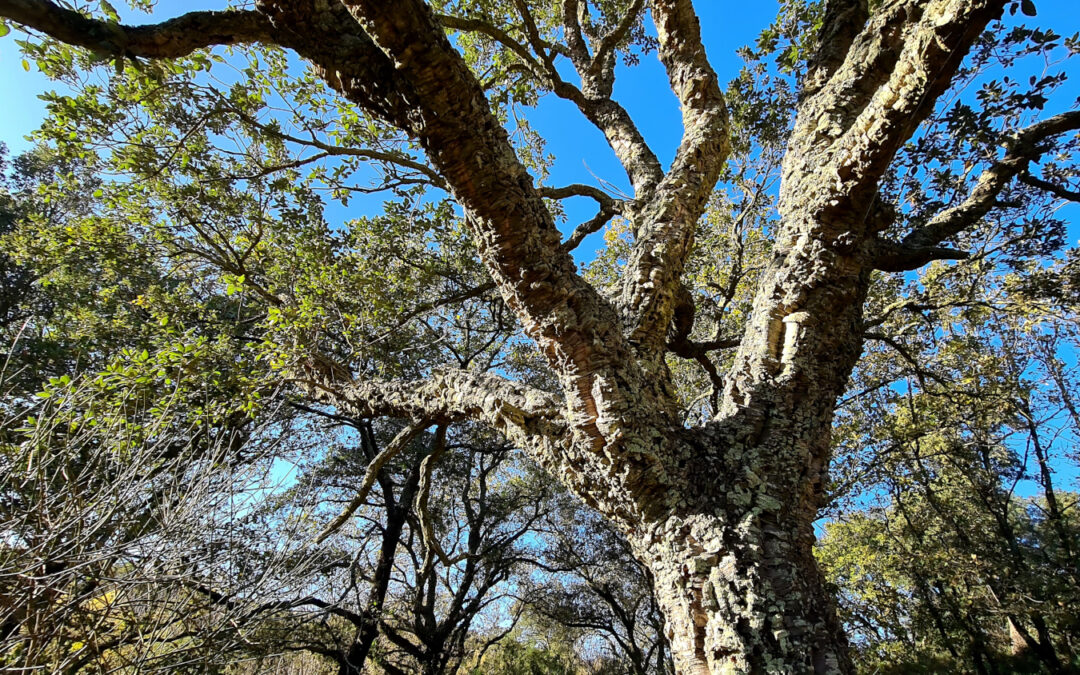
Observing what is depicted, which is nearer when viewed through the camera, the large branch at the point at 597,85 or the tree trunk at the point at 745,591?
the tree trunk at the point at 745,591

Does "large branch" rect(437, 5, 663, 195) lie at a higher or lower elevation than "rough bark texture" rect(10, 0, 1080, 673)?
higher

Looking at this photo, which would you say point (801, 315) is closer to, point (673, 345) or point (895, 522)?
point (673, 345)

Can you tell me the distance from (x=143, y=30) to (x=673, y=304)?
8.75 ft

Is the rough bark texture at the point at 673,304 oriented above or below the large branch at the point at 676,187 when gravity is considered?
below

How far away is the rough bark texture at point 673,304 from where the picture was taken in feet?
5.64

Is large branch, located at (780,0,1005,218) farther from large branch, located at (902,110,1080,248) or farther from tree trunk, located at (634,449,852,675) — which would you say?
tree trunk, located at (634,449,852,675)

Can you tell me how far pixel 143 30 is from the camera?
5.64 feet

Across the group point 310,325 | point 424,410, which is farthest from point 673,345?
point 310,325

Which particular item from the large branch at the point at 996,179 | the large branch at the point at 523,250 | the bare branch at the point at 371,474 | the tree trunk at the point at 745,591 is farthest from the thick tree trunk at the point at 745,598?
the large branch at the point at 996,179

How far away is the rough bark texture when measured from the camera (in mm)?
1720

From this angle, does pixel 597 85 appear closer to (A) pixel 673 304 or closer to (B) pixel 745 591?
(A) pixel 673 304

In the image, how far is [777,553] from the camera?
1866 mm

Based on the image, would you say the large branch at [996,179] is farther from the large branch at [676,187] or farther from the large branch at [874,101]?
the large branch at [676,187]

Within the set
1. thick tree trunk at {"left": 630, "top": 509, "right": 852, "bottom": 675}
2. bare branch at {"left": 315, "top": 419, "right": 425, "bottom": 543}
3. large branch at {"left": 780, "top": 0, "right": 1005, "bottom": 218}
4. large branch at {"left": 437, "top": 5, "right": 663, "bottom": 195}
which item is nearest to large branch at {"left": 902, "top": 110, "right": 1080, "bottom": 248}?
large branch at {"left": 780, "top": 0, "right": 1005, "bottom": 218}
